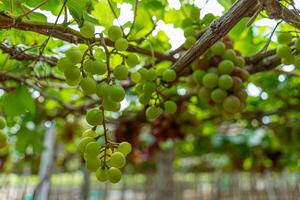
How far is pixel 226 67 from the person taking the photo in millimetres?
1119

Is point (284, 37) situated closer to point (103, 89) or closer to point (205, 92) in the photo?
point (205, 92)

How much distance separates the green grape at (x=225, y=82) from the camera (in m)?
1.10

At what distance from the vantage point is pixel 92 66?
30.5 inches

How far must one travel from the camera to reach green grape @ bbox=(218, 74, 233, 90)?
3.59ft

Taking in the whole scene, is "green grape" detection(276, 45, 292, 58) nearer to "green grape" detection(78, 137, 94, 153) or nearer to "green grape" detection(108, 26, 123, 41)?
"green grape" detection(108, 26, 123, 41)

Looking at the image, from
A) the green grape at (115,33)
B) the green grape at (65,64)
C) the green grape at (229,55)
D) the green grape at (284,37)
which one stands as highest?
the green grape at (229,55)

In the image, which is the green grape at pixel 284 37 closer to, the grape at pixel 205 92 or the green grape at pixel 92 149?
Result: the grape at pixel 205 92

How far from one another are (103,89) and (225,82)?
0.45m

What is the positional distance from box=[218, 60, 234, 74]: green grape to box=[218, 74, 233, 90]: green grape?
0.05ft

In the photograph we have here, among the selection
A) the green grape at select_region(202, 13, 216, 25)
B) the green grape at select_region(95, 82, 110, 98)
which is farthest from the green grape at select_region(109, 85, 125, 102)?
the green grape at select_region(202, 13, 216, 25)

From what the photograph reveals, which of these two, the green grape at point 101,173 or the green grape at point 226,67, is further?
the green grape at point 226,67

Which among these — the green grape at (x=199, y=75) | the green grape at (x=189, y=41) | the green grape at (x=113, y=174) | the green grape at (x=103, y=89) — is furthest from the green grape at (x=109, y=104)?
the green grape at (x=199, y=75)

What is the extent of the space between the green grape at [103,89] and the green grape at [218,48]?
0.47 metres

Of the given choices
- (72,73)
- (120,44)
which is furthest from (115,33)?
(72,73)
